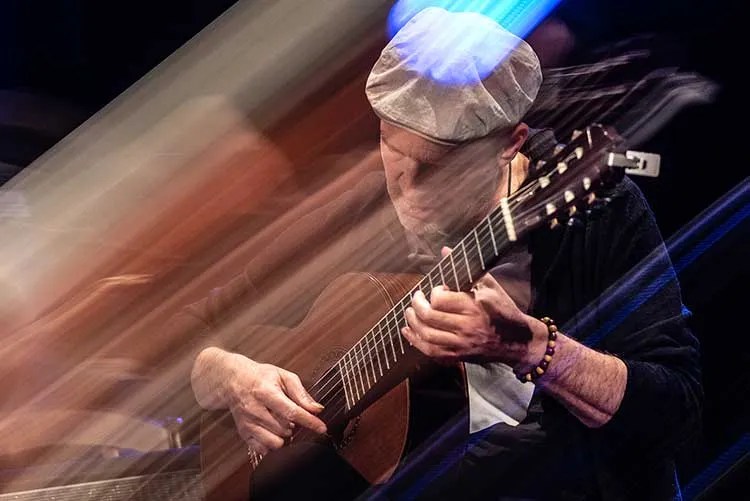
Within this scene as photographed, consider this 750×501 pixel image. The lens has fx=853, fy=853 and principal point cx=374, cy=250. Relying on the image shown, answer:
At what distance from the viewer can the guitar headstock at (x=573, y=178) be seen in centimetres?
99

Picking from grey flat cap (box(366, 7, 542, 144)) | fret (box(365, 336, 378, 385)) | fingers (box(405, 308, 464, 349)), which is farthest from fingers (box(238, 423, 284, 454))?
grey flat cap (box(366, 7, 542, 144))

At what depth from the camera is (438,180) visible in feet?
4.54

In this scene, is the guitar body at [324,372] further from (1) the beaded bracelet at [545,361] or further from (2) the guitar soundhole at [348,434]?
(1) the beaded bracelet at [545,361]

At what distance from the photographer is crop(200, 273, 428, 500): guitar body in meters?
1.34

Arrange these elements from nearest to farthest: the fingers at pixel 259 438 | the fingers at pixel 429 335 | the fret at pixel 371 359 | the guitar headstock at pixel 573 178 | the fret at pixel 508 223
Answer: the guitar headstock at pixel 573 178 → the fret at pixel 508 223 → the fingers at pixel 429 335 → the fret at pixel 371 359 → the fingers at pixel 259 438

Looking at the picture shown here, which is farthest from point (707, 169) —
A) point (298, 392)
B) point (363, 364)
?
point (298, 392)

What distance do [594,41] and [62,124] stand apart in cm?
131

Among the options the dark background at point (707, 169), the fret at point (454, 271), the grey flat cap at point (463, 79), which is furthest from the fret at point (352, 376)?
the dark background at point (707, 169)

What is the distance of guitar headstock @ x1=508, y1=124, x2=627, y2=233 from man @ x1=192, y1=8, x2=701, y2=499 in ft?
0.52

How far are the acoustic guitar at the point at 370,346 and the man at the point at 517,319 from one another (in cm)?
4

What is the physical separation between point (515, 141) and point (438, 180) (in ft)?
0.46

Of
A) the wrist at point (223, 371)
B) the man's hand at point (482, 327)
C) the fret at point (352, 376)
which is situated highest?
the wrist at point (223, 371)

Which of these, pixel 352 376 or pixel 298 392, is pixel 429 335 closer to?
pixel 352 376

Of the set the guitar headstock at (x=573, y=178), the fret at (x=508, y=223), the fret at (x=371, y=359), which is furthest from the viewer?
the fret at (x=371, y=359)
